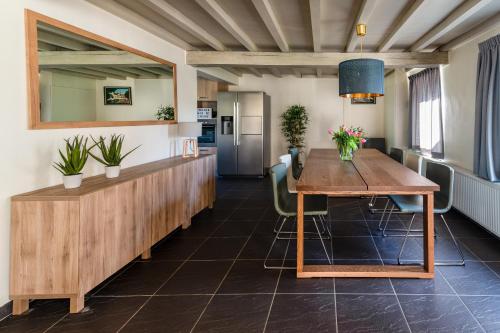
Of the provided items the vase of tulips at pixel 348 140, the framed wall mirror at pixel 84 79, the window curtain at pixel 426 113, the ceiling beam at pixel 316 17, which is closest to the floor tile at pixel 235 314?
the framed wall mirror at pixel 84 79

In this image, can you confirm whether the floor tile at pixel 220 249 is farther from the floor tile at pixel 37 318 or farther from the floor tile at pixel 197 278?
the floor tile at pixel 37 318

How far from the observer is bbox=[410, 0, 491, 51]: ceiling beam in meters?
3.25

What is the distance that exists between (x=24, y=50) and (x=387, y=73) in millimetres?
7510

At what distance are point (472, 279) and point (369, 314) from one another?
1.10 meters

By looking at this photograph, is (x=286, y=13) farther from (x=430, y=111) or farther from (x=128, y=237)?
(x=430, y=111)

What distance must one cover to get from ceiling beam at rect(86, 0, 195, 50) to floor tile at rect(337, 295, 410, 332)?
3.14 m

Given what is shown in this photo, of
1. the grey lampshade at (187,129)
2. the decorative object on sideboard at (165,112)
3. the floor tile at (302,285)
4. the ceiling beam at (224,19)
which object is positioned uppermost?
the ceiling beam at (224,19)

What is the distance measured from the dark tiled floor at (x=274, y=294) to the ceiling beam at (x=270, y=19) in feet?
7.56

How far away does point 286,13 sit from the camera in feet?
12.6

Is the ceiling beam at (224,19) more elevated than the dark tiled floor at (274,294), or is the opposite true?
the ceiling beam at (224,19)

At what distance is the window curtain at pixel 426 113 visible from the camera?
5.51 m

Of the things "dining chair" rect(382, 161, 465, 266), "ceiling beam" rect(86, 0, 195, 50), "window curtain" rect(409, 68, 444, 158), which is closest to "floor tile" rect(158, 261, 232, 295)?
"dining chair" rect(382, 161, 465, 266)

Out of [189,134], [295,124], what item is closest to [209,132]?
[295,124]

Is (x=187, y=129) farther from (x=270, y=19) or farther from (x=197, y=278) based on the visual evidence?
(x=197, y=278)
